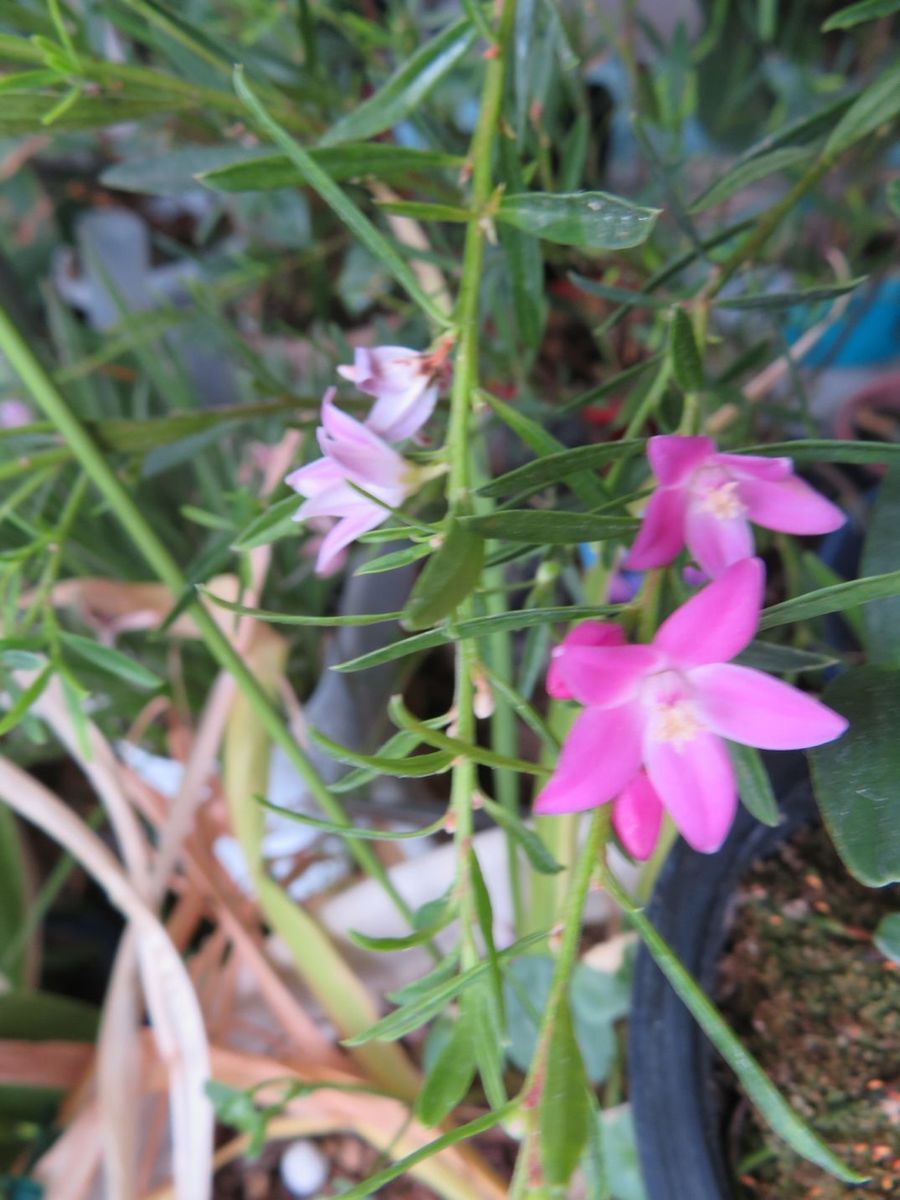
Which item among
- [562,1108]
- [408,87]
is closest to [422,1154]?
[562,1108]

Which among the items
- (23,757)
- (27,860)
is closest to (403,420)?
(23,757)

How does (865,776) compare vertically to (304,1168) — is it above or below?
above

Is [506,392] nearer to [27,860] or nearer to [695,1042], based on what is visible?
[695,1042]

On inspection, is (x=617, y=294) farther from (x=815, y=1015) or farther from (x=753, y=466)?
(x=815, y=1015)

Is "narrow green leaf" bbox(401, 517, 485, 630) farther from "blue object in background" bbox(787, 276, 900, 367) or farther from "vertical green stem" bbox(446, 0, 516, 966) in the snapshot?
"blue object in background" bbox(787, 276, 900, 367)

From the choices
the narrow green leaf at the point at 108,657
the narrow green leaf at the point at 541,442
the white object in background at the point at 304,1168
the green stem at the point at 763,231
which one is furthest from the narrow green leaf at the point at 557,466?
the white object in background at the point at 304,1168
